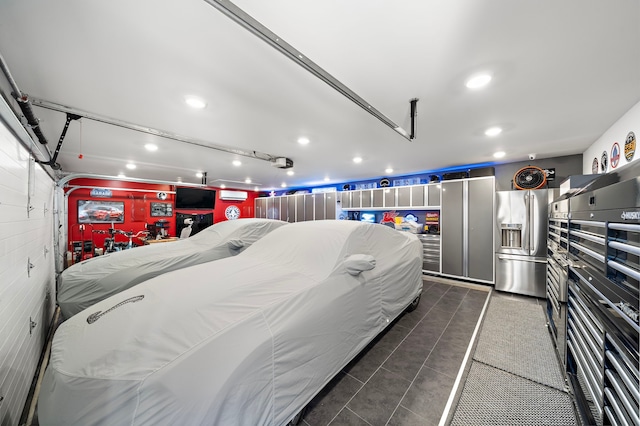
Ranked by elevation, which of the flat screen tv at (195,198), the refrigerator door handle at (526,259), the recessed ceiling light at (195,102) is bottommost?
the refrigerator door handle at (526,259)

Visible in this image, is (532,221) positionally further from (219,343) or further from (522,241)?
(219,343)

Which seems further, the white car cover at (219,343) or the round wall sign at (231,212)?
the round wall sign at (231,212)

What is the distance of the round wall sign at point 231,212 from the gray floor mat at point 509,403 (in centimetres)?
903

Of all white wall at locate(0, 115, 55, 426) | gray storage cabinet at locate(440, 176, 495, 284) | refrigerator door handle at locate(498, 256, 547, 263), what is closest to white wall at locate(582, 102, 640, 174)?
gray storage cabinet at locate(440, 176, 495, 284)

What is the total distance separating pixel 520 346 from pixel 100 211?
986 centimetres

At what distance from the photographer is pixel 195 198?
7992 millimetres

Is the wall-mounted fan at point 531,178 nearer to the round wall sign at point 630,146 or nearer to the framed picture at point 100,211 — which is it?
the round wall sign at point 630,146

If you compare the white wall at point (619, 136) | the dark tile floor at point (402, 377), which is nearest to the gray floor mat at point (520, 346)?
the dark tile floor at point (402, 377)

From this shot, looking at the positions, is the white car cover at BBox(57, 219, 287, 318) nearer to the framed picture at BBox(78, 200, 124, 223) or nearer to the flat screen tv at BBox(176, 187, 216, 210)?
the flat screen tv at BBox(176, 187, 216, 210)

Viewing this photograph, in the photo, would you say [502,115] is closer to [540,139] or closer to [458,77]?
[458,77]

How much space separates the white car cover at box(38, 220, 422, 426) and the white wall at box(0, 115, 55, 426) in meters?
0.42

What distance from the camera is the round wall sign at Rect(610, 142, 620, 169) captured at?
8.33 ft

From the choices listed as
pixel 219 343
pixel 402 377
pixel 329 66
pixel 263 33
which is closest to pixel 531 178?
pixel 402 377

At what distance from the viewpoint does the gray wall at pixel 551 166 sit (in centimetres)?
399
